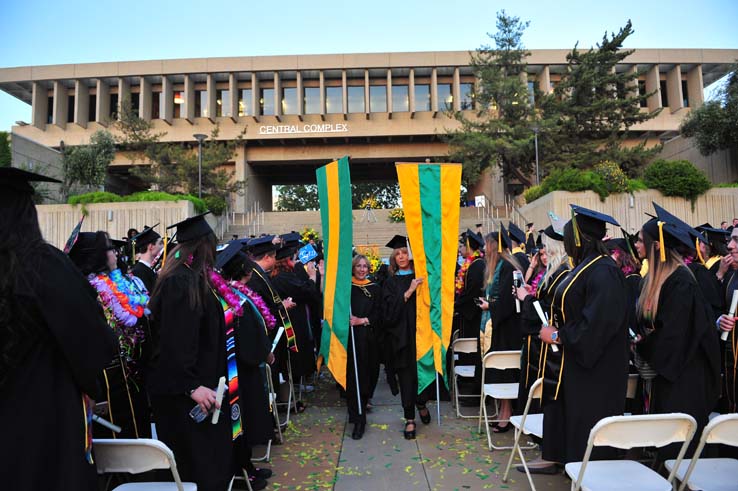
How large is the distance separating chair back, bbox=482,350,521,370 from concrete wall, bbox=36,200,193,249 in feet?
65.2

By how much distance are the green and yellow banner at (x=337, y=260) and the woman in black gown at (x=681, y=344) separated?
9.34 feet

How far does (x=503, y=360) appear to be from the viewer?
4.80 metres

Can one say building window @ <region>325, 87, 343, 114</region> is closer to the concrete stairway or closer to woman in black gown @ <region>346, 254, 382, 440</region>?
the concrete stairway

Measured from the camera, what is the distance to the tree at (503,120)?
87.6 feet

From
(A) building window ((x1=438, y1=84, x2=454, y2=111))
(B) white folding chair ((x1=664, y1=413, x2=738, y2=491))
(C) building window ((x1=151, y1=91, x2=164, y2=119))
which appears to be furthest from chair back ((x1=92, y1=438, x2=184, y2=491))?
(C) building window ((x1=151, y1=91, x2=164, y2=119))

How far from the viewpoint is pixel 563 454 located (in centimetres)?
347

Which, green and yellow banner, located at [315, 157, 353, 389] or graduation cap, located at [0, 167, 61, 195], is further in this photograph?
green and yellow banner, located at [315, 157, 353, 389]

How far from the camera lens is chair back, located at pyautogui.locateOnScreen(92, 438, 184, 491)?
2385 millimetres

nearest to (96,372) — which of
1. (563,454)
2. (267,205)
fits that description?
(563,454)

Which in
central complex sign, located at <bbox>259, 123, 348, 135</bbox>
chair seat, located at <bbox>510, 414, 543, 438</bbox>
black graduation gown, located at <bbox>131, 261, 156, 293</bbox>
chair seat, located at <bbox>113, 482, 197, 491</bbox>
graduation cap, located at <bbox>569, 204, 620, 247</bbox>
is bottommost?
chair seat, located at <bbox>510, 414, 543, 438</bbox>

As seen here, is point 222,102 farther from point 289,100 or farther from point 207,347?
point 207,347

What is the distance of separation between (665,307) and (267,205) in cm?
4270

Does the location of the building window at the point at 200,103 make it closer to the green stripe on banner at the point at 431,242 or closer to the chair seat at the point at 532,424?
the green stripe on banner at the point at 431,242

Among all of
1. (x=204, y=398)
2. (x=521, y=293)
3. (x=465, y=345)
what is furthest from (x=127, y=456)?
(x=465, y=345)
